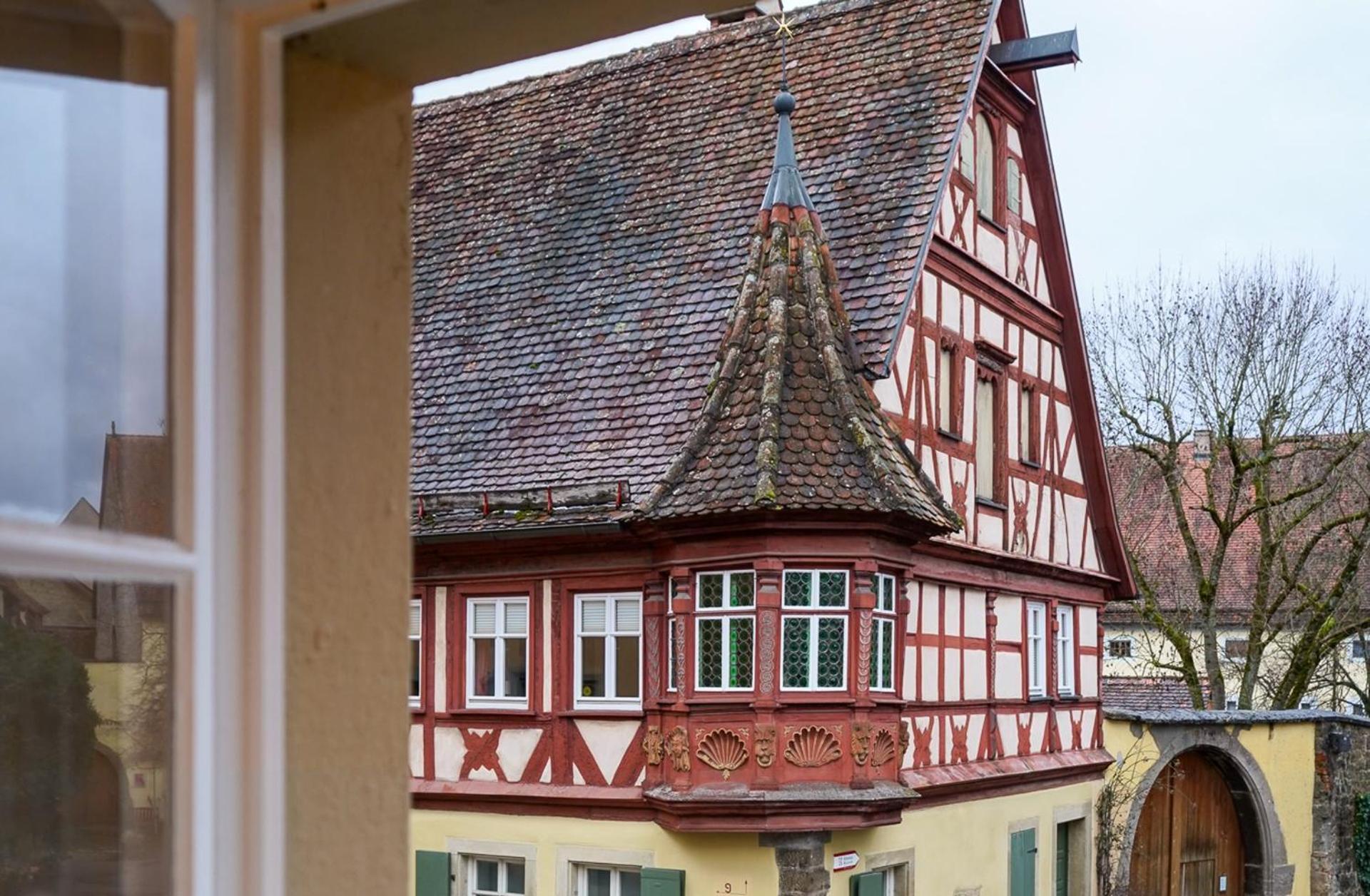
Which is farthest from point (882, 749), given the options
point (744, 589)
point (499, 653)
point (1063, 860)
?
point (1063, 860)

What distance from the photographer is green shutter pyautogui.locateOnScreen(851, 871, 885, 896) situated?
14344mm

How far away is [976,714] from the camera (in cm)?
1686

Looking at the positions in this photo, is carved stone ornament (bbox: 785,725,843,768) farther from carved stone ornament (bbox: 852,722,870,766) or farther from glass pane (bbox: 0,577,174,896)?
glass pane (bbox: 0,577,174,896)

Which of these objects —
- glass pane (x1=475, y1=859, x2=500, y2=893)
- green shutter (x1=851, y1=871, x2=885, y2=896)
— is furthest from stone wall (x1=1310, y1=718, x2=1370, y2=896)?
glass pane (x1=475, y1=859, x2=500, y2=893)

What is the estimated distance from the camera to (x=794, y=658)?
13.8m

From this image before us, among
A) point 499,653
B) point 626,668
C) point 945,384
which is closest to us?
point 626,668

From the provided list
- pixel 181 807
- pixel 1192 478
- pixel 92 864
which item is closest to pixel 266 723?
pixel 181 807

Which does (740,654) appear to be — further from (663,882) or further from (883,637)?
(663,882)

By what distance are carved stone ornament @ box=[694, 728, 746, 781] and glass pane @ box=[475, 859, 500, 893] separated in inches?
A: 104

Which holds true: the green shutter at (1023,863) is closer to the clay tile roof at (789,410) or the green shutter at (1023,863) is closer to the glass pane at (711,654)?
the clay tile roof at (789,410)

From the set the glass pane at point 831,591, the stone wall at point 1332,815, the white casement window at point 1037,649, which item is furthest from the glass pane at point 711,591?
the stone wall at point 1332,815

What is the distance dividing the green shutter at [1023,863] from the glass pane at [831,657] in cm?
458

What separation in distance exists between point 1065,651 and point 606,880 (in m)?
6.86

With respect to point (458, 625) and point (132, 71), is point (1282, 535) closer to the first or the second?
point (458, 625)
